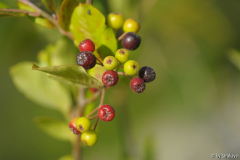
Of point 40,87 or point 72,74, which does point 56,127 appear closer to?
point 40,87

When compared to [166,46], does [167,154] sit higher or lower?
lower

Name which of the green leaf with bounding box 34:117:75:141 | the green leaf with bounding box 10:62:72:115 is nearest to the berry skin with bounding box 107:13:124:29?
the green leaf with bounding box 10:62:72:115

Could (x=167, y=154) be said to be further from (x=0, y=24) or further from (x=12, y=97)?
(x=0, y=24)

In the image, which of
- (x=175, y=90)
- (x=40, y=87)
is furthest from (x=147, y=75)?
(x=175, y=90)

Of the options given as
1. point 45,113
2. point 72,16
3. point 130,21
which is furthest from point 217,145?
point 72,16

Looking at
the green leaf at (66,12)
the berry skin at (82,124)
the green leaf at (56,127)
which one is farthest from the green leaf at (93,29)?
the green leaf at (56,127)
